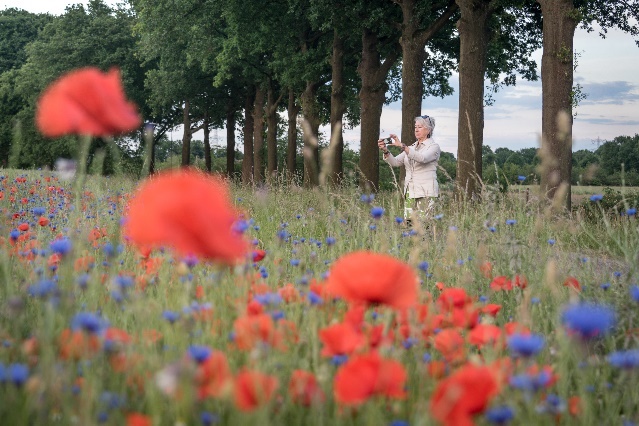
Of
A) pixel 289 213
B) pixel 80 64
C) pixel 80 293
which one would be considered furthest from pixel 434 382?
pixel 80 64

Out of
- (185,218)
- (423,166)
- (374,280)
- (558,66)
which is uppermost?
(558,66)

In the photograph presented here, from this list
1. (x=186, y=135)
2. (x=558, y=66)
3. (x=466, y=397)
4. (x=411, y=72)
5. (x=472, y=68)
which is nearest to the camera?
(x=466, y=397)

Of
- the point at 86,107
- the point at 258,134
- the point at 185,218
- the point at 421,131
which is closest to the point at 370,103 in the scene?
the point at 421,131

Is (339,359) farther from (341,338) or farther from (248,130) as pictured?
(248,130)

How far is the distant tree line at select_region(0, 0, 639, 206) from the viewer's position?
Answer: 1109 centimetres

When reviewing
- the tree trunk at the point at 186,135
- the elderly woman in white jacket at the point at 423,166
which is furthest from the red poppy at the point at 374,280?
the tree trunk at the point at 186,135

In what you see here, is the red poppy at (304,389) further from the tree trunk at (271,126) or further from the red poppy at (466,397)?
the tree trunk at (271,126)

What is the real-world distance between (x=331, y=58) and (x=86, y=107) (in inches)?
714

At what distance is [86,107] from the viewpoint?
1428 mm

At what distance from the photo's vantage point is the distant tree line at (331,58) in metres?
11.1

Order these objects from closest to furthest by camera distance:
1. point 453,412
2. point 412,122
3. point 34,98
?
1. point 453,412
2. point 412,122
3. point 34,98

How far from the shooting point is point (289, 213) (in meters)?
7.92

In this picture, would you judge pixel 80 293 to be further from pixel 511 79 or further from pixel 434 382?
pixel 511 79

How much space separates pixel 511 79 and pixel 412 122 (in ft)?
25.8
